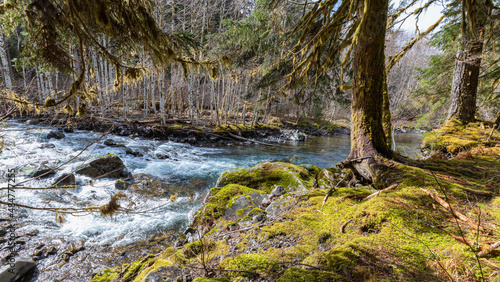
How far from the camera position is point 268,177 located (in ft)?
16.3

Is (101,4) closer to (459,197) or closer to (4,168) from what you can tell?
(459,197)

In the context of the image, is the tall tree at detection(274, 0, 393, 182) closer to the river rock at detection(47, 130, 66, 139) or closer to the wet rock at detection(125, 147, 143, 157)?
the wet rock at detection(125, 147, 143, 157)

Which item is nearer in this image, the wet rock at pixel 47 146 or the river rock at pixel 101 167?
the river rock at pixel 101 167

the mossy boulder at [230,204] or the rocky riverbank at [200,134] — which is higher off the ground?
the rocky riverbank at [200,134]

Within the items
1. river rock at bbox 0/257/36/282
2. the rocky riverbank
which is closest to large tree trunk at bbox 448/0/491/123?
the rocky riverbank

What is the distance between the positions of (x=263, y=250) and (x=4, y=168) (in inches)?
338

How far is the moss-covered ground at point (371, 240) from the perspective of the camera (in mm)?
1400

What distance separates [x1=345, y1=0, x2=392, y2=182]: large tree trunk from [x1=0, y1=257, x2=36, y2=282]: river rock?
5.18 meters

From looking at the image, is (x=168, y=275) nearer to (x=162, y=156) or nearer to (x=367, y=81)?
(x=367, y=81)

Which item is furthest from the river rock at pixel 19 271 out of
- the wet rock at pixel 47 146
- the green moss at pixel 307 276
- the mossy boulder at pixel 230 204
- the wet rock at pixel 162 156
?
the wet rock at pixel 47 146

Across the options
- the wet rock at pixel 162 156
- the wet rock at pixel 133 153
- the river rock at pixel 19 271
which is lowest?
the river rock at pixel 19 271

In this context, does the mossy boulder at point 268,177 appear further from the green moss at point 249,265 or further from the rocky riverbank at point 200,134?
the rocky riverbank at point 200,134

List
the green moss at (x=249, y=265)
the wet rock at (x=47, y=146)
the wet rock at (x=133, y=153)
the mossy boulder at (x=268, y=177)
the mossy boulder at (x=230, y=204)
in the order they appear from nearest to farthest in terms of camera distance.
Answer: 1. the green moss at (x=249, y=265)
2. the mossy boulder at (x=230, y=204)
3. the mossy boulder at (x=268, y=177)
4. the wet rock at (x=47, y=146)
5. the wet rock at (x=133, y=153)

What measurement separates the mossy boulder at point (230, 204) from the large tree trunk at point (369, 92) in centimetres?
186
